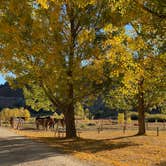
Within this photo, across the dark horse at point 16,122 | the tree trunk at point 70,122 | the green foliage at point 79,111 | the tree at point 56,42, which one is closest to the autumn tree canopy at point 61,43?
the tree at point 56,42

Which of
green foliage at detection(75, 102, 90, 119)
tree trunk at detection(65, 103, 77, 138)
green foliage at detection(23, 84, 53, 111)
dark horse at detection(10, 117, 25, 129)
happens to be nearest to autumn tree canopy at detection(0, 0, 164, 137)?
tree trunk at detection(65, 103, 77, 138)

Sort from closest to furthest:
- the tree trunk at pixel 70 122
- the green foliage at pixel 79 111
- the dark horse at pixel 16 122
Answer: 1. the tree trunk at pixel 70 122
2. the green foliage at pixel 79 111
3. the dark horse at pixel 16 122

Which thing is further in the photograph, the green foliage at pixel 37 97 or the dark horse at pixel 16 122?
the dark horse at pixel 16 122

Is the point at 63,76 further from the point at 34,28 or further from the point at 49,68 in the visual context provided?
the point at 34,28

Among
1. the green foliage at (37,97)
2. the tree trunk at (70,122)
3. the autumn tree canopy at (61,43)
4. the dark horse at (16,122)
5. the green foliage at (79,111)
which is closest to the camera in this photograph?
the autumn tree canopy at (61,43)

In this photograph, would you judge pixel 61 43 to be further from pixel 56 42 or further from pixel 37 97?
pixel 37 97

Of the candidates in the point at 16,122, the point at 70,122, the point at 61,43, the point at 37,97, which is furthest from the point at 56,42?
the point at 16,122

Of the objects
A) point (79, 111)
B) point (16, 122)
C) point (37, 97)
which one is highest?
point (37, 97)

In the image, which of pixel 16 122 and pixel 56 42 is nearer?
pixel 56 42

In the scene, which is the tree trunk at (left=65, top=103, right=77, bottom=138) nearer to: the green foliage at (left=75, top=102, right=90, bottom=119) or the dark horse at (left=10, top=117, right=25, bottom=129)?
the green foliage at (left=75, top=102, right=90, bottom=119)

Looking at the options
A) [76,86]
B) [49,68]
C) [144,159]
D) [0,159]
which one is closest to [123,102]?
[76,86]

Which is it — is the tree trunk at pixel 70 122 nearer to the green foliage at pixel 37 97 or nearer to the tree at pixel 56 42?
the tree at pixel 56 42

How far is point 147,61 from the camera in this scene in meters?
25.8

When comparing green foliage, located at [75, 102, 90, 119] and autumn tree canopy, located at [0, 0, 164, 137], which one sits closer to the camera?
autumn tree canopy, located at [0, 0, 164, 137]
